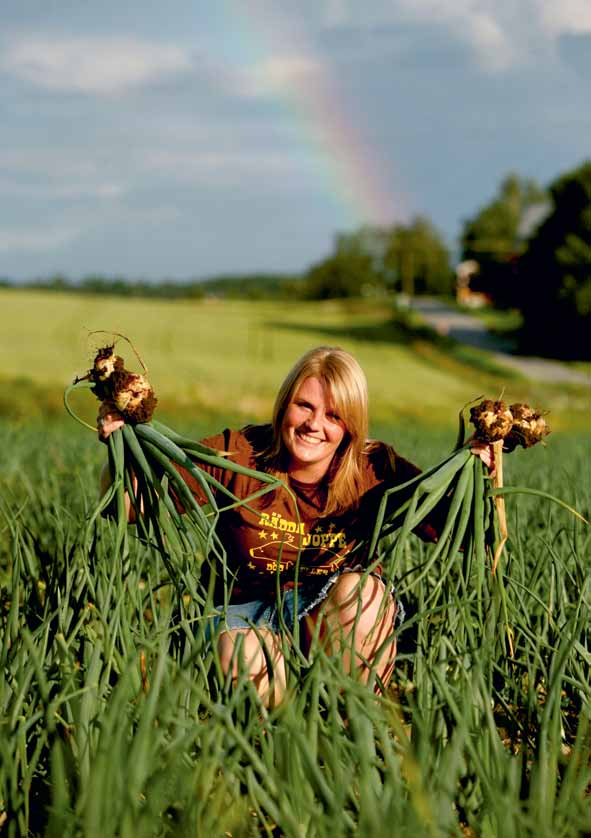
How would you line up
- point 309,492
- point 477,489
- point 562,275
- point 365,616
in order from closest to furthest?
point 477,489
point 365,616
point 309,492
point 562,275

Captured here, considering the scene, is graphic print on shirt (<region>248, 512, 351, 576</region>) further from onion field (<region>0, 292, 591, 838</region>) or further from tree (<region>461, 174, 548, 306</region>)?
tree (<region>461, 174, 548, 306</region>)

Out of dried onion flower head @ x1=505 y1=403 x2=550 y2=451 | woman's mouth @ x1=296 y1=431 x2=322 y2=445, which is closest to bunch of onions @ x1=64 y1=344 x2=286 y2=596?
woman's mouth @ x1=296 y1=431 x2=322 y2=445

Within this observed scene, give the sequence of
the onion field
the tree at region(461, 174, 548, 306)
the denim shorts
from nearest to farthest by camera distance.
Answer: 1. the onion field
2. the denim shorts
3. the tree at region(461, 174, 548, 306)

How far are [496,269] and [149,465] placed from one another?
5332cm

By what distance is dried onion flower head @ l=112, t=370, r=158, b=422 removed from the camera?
2037 mm

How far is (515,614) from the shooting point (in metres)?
2.09

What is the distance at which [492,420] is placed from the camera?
84.9 inches

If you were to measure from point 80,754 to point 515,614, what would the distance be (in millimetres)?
965

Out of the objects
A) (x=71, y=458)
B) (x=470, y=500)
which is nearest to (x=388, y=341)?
(x=71, y=458)

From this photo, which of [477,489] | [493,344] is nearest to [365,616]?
[477,489]

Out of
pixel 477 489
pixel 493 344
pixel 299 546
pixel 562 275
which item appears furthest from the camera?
pixel 493 344

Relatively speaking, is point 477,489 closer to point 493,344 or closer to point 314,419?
point 314,419

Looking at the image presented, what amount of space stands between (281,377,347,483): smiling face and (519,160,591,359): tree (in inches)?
1218

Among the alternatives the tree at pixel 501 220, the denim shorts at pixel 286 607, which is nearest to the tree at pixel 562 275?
the tree at pixel 501 220
